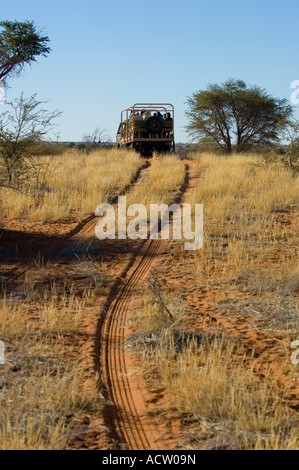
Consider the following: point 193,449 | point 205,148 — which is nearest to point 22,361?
point 193,449

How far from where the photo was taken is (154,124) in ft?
76.3

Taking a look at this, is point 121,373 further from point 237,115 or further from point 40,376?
point 237,115

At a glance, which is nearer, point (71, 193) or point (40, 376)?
point (40, 376)

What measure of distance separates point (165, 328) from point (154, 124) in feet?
63.9

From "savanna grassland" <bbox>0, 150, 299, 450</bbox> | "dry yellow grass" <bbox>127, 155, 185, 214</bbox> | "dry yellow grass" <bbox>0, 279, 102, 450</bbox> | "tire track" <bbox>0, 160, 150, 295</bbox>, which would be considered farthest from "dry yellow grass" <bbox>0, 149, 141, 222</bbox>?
"dry yellow grass" <bbox>0, 279, 102, 450</bbox>

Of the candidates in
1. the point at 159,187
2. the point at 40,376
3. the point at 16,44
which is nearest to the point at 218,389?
the point at 40,376

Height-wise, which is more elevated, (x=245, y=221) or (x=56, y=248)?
(x=245, y=221)

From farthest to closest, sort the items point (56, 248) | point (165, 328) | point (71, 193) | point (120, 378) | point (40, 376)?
point (71, 193)
point (56, 248)
point (165, 328)
point (120, 378)
point (40, 376)

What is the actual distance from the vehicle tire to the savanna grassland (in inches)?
521

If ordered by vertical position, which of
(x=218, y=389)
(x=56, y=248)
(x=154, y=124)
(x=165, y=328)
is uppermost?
(x=154, y=124)

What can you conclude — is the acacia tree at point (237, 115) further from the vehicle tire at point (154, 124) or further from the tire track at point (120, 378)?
the tire track at point (120, 378)

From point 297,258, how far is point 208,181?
6307 millimetres

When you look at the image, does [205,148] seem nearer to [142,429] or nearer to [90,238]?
[90,238]

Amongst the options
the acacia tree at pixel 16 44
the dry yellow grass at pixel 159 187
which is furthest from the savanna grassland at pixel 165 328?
the acacia tree at pixel 16 44
